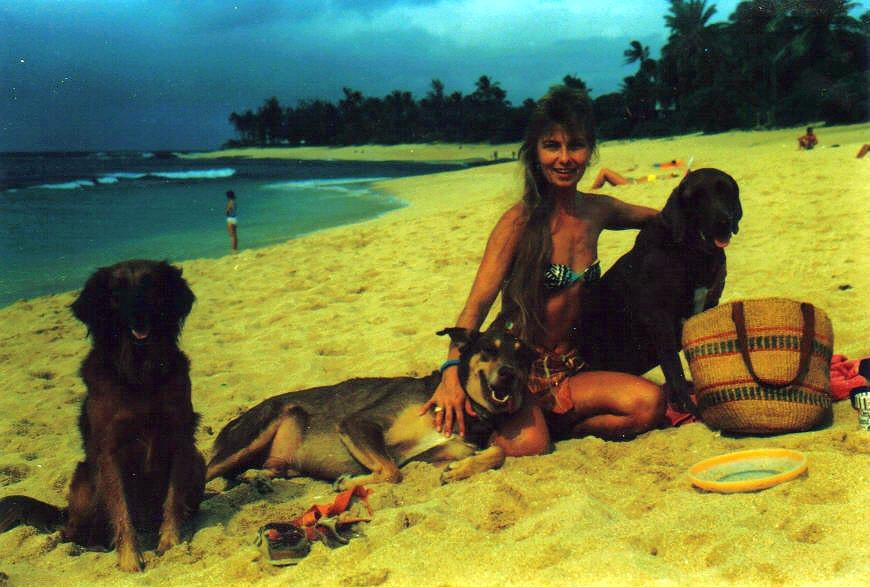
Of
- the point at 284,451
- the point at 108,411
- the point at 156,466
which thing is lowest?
the point at 284,451

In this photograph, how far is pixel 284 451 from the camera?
433 centimetres

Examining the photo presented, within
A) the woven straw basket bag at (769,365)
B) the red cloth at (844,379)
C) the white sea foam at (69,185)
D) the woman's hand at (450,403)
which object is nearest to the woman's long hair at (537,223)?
the woman's hand at (450,403)

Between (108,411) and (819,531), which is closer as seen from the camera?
(819,531)

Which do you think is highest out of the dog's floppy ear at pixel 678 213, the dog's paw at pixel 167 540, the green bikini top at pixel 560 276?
the dog's floppy ear at pixel 678 213

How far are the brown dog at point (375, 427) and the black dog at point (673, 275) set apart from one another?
2.24 feet

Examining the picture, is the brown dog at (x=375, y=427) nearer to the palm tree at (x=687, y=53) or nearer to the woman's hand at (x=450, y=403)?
the woman's hand at (x=450, y=403)

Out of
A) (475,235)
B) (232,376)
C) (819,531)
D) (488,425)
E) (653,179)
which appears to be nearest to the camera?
(819,531)

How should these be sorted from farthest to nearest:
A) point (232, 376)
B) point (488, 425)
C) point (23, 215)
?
point (23, 215) → point (232, 376) → point (488, 425)

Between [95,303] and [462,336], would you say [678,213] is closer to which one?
[462,336]

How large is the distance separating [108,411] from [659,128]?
47498 mm

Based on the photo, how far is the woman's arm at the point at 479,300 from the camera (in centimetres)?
409

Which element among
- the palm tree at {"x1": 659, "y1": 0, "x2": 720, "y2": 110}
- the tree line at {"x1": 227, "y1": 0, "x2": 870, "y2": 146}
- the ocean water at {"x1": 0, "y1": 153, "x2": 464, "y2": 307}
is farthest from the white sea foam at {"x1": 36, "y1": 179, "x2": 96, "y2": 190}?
the palm tree at {"x1": 659, "y1": 0, "x2": 720, "y2": 110}

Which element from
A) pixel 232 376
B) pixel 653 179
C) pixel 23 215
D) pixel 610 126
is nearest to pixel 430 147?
pixel 610 126

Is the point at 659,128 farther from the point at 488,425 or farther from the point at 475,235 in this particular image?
the point at 488,425
